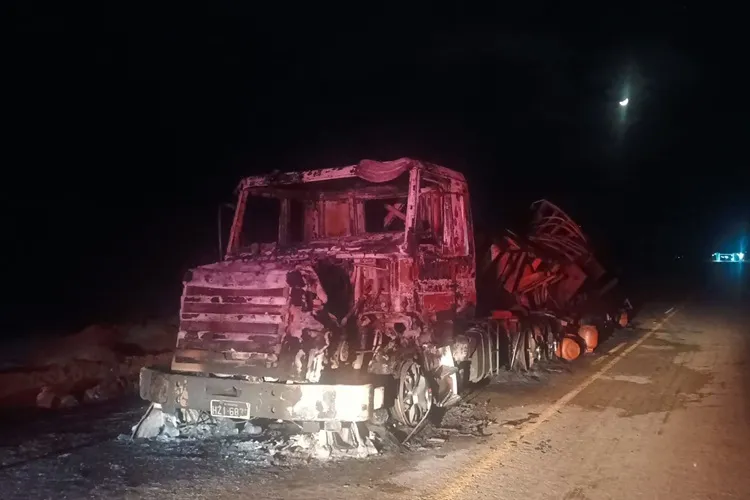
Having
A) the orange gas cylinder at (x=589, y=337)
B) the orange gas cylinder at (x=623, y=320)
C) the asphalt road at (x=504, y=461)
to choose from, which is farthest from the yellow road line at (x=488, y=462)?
the orange gas cylinder at (x=623, y=320)

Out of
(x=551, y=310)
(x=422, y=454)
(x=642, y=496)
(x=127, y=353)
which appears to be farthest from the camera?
(x=551, y=310)

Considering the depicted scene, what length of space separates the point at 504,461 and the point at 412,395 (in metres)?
1.40

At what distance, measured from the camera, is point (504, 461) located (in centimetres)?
617

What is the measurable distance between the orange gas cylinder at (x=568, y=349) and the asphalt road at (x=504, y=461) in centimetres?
278

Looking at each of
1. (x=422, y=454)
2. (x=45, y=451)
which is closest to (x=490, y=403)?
(x=422, y=454)

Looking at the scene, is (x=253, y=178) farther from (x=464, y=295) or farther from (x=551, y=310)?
(x=551, y=310)

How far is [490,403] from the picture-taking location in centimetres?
870

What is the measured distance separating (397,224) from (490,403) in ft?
8.63

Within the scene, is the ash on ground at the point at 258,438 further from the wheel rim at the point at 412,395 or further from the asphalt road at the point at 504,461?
the wheel rim at the point at 412,395

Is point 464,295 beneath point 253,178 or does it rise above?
beneath

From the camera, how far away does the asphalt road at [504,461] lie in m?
5.45

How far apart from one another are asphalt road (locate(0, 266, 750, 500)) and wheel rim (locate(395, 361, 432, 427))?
0.53 meters

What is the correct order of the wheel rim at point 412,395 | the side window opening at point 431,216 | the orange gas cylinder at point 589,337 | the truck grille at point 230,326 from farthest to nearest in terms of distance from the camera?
the orange gas cylinder at point 589,337
the side window opening at point 431,216
the wheel rim at point 412,395
the truck grille at point 230,326

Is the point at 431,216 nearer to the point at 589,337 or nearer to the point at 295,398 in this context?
the point at 295,398
